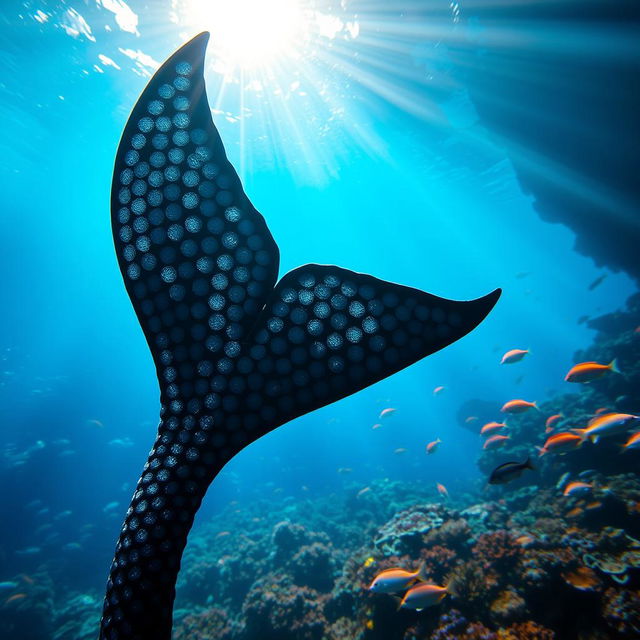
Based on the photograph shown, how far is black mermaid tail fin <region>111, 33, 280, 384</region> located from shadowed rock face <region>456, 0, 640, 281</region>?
1547 cm

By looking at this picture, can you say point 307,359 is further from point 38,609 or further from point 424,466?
point 424,466

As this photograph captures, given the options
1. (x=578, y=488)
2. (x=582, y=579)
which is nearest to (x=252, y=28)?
(x=578, y=488)

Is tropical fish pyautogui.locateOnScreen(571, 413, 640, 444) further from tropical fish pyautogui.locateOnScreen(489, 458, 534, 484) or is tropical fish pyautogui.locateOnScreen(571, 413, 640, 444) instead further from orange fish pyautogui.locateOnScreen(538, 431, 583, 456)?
tropical fish pyautogui.locateOnScreen(489, 458, 534, 484)

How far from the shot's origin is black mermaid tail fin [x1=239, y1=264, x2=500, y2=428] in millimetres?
1332

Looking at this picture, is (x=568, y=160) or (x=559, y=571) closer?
(x=559, y=571)

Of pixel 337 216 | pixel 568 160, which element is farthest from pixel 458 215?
pixel 568 160

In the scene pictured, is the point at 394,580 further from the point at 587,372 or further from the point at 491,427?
the point at 491,427

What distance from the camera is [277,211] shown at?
32188 millimetres

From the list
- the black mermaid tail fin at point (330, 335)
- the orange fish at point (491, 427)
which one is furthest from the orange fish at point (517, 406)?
the black mermaid tail fin at point (330, 335)

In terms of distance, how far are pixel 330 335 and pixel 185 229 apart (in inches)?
30.3

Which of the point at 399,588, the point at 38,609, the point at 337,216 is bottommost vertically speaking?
the point at 399,588

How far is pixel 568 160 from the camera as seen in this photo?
14984mm

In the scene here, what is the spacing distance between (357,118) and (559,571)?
23878mm

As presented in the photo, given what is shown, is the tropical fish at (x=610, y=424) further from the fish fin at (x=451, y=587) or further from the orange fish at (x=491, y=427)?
the fish fin at (x=451, y=587)
